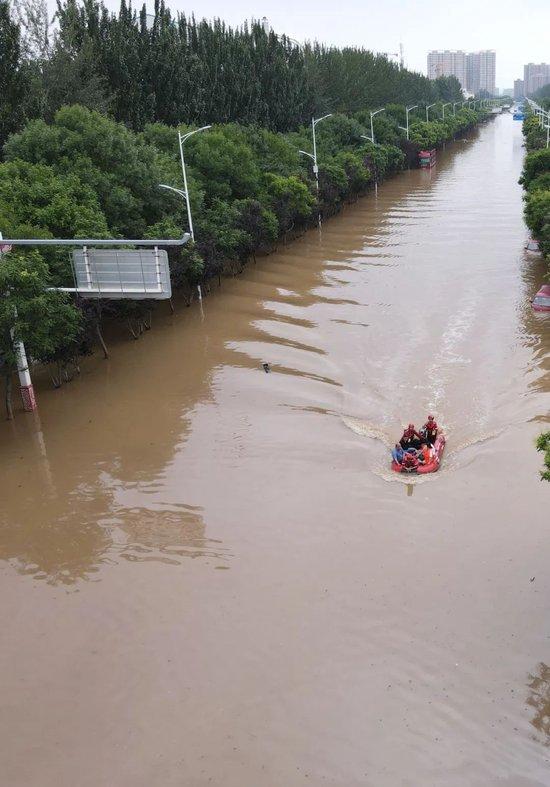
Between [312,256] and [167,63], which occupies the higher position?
[167,63]

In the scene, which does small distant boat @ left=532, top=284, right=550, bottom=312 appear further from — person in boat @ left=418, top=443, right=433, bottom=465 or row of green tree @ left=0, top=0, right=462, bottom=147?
row of green tree @ left=0, top=0, right=462, bottom=147

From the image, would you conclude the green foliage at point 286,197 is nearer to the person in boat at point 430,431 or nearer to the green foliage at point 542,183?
the green foliage at point 542,183

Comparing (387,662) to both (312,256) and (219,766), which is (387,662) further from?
(312,256)

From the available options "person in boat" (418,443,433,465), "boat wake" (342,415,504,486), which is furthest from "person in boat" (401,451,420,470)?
"boat wake" (342,415,504,486)

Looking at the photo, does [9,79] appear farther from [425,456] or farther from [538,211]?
[425,456]

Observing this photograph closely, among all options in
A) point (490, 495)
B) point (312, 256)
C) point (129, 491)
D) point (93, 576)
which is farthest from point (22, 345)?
point (312, 256)

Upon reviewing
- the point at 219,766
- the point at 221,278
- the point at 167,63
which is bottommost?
the point at 219,766
